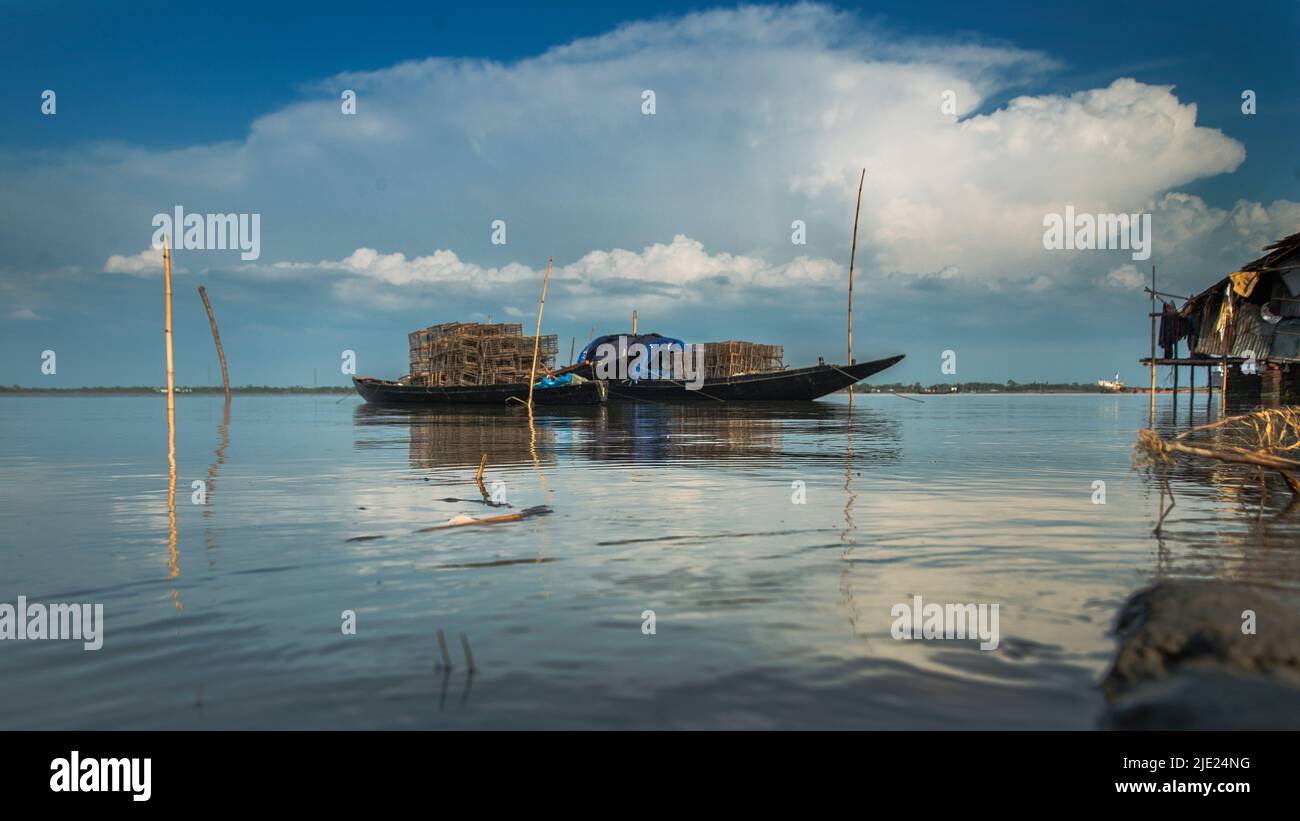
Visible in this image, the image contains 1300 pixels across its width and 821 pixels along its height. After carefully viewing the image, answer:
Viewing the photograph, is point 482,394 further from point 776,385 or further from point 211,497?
point 211,497

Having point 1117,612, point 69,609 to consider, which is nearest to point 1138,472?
point 1117,612

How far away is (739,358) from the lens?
61.6 metres

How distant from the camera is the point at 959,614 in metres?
5.38

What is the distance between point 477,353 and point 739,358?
18.7m

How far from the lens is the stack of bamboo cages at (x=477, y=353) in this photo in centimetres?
5606

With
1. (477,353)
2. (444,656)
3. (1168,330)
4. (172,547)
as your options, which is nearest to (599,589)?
(444,656)

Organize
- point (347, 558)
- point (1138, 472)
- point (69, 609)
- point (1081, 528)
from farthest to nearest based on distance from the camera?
point (1138, 472), point (1081, 528), point (347, 558), point (69, 609)

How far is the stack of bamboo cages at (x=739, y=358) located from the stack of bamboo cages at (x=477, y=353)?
45.7 ft

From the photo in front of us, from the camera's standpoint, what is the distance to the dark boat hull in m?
53.6

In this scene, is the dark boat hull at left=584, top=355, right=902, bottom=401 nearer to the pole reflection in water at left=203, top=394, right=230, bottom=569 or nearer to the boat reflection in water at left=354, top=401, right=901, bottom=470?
the boat reflection in water at left=354, top=401, right=901, bottom=470

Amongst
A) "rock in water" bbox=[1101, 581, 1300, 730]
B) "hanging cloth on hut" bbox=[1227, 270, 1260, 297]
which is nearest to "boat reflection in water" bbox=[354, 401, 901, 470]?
"hanging cloth on hut" bbox=[1227, 270, 1260, 297]

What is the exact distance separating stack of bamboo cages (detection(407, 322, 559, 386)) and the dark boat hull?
32.3ft
